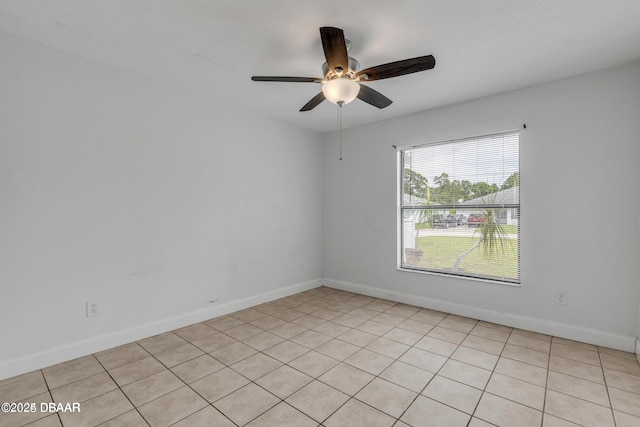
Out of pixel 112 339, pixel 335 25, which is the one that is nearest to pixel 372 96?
pixel 335 25

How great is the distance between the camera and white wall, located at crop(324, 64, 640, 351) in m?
2.58

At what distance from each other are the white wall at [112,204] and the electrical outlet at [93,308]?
1.5 inches

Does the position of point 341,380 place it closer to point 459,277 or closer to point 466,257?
point 459,277

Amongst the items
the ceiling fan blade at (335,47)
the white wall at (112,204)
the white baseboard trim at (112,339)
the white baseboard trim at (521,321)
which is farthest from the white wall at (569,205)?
the white baseboard trim at (112,339)

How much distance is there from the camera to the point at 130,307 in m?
2.73

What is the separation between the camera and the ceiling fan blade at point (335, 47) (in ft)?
5.66

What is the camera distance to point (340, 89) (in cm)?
214

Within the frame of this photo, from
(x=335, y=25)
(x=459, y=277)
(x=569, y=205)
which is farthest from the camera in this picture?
(x=459, y=277)

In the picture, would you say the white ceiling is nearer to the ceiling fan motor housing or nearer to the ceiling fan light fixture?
the ceiling fan motor housing

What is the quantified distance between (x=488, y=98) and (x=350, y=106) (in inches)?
58.4

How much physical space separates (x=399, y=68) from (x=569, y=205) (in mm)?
2130

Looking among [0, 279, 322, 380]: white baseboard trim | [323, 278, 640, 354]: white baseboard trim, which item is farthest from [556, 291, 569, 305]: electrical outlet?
[0, 279, 322, 380]: white baseboard trim

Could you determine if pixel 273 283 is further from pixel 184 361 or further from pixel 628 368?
pixel 628 368

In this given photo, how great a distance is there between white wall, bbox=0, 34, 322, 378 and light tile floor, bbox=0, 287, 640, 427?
328mm
